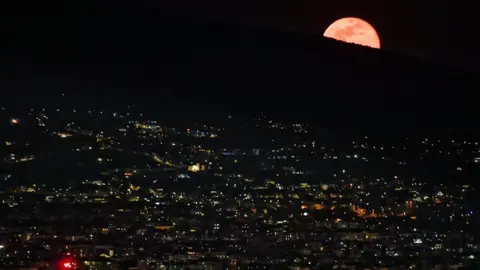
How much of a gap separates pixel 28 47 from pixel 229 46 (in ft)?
3.93

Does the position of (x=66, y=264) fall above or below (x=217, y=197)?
below

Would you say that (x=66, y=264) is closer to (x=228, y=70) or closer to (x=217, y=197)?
(x=217, y=197)

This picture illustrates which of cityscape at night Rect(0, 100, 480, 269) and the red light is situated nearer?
the red light

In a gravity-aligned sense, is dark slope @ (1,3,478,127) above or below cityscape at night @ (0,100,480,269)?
above

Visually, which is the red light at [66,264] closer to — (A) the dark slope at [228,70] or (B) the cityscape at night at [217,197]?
(B) the cityscape at night at [217,197]

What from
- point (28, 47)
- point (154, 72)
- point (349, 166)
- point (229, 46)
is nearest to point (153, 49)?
point (154, 72)

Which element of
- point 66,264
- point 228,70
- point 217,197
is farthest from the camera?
point 228,70

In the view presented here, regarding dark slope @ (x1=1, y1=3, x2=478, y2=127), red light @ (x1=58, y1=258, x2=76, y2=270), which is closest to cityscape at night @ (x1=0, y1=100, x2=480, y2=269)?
red light @ (x1=58, y1=258, x2=76, y2=270)

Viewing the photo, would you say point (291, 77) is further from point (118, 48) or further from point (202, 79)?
point (118, 48)

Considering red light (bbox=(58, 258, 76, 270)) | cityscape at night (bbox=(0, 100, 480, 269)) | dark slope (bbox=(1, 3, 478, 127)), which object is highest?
dark slope (bbox=(1, 3, 478, 127))

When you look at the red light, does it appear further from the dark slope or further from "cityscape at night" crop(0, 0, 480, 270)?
the dark slope

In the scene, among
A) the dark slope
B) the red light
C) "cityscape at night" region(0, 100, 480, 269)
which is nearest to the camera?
the red light

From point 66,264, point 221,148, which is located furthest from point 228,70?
point 66,264

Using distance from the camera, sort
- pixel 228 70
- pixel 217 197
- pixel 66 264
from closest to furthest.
Answer: pixel 66 264, pixel 217 197, pixel 228 70
